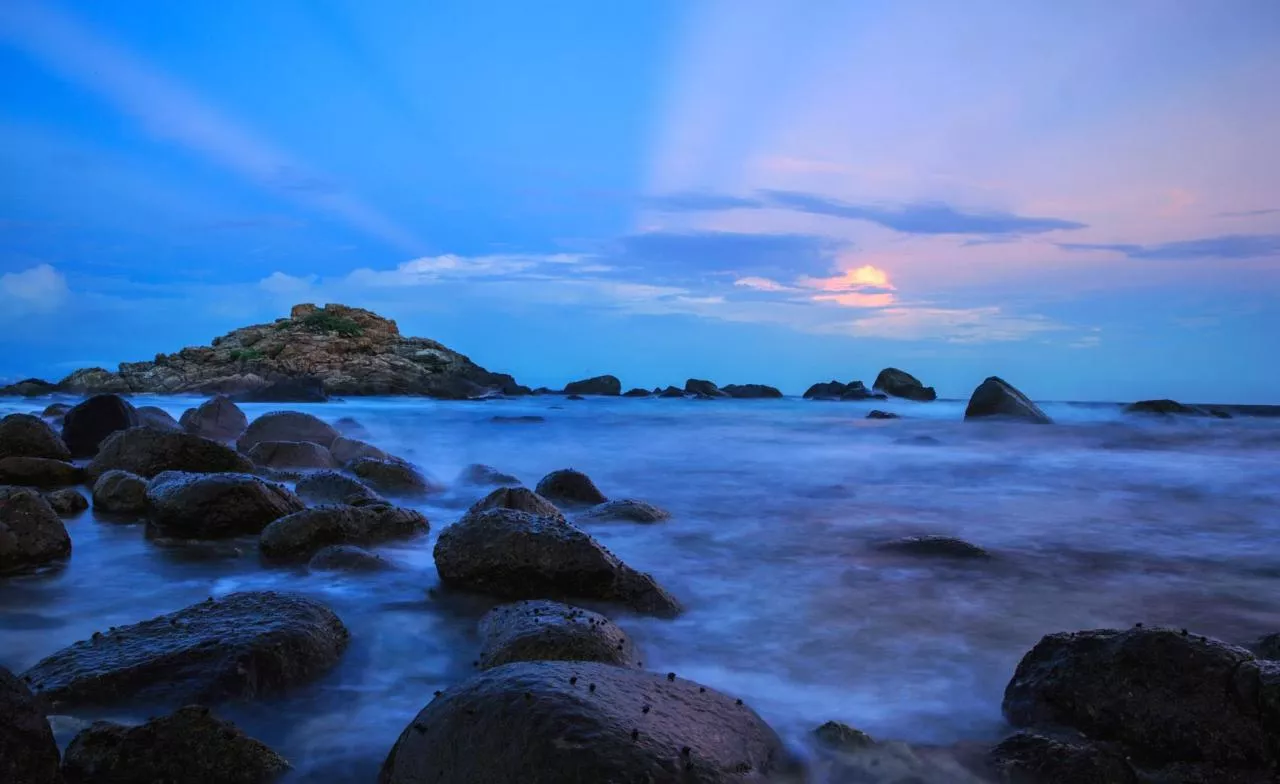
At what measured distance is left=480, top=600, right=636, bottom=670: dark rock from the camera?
3.55m

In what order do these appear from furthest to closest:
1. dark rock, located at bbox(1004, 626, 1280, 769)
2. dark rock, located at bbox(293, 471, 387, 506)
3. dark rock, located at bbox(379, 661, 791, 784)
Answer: dark rock, located at bbox(293, 471, 387, 506)
dark rock, located at bbox(1004, 626, 1280, 769)
dark rock, located at bbox(379, 661, 791, 784)

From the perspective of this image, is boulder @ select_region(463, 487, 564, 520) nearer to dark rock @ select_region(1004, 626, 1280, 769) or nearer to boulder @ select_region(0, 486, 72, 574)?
boulder @ select_region(0, 486, 72, 574)

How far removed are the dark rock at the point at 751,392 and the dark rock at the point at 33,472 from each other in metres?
47.7

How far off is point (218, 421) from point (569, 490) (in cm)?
827

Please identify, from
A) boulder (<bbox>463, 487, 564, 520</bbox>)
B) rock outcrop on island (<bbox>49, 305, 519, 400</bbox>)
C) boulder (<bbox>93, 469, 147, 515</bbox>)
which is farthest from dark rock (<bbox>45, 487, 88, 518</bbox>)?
rock outcrop on island (<bbox>49, 305, 519, 400</bbox>)

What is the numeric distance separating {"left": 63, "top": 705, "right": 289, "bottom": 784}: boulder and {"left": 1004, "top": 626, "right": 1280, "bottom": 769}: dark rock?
293cm

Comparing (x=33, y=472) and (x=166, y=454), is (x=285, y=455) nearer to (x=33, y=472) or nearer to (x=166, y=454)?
(x=166, y=454)

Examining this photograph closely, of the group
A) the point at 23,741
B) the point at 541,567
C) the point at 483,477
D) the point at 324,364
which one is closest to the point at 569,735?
the point at 23,741

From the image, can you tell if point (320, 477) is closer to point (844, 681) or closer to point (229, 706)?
point (229, 706)

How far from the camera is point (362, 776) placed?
2893 mm

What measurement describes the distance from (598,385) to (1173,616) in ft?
169

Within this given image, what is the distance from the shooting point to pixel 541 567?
15.9 ft

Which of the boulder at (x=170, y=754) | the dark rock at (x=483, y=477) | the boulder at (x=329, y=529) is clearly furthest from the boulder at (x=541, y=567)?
the dark rock at (x=483, y=477)

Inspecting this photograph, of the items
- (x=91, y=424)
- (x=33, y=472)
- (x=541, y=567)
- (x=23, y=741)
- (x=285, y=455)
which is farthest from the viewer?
(x=91, y=424)
